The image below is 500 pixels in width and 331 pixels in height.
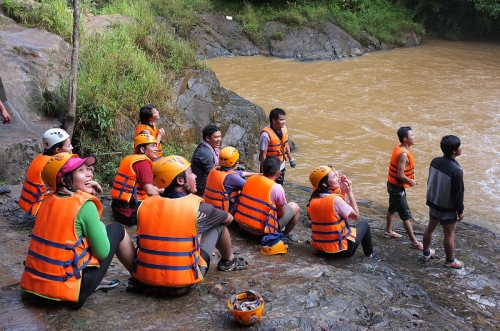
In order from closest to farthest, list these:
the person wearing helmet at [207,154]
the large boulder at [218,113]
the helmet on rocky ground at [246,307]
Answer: the helmet on rocky ground at [246,307], the person wearing helmet at [207,154], the large boulder at [218,113]


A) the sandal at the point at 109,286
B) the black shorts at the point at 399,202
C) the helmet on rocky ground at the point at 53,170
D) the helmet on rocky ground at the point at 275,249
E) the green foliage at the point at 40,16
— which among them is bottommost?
the helmet on rocky ground at the point at 275,249

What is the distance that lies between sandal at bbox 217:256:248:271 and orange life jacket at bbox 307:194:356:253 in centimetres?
93

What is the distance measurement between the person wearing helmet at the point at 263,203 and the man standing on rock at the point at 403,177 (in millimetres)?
1652

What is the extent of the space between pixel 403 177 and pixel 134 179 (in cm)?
314

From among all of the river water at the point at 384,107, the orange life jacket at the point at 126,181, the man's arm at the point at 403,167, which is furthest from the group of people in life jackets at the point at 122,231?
the river water at the point at 384,107

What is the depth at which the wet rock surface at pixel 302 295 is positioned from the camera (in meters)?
3.42

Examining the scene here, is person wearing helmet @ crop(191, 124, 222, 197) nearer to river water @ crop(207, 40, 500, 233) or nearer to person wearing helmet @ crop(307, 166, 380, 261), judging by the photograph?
person wearing helmet @ crop(307, 166, 380, 261)

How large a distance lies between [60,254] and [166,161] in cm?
95

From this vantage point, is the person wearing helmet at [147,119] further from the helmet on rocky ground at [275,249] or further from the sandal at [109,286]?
the sandal at [109,286]

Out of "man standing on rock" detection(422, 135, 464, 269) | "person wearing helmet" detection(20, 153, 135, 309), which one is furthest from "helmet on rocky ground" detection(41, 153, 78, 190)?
"man standing on rock" detection(422, 135, 464, 269)

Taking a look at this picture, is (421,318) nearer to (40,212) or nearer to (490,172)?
(40,212)

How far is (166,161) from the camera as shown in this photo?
11.9ft

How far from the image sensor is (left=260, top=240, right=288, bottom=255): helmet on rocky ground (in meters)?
5.14

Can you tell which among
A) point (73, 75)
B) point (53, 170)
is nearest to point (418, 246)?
point (53, 170)
